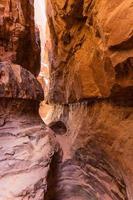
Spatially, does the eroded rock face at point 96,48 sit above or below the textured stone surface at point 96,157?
above

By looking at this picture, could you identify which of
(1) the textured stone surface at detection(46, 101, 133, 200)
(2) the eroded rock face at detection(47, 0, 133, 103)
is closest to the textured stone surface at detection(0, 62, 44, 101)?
(2) the eroded rock face at detection(47, 0, 133, 103)

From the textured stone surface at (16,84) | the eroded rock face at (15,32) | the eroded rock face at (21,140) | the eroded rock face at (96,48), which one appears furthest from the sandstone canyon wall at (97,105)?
the textured stone surface at (16,84)

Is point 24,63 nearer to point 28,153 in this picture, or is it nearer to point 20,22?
point 20,22

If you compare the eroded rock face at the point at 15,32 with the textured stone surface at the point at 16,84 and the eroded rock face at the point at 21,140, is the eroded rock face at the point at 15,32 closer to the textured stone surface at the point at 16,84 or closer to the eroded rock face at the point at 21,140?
the textured stone surface at the point at 16,84

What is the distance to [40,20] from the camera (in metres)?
18.0

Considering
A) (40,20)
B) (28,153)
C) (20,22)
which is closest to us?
(28,153)

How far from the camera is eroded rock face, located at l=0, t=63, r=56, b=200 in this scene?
3.51 m

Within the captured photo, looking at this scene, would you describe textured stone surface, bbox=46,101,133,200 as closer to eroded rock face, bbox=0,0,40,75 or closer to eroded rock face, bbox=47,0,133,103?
eroded rock face, bbox=47,0,133,103

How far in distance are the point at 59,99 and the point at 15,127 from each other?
355 cm

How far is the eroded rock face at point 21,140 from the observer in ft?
11.5

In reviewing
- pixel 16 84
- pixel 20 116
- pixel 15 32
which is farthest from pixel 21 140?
pixel 15 32

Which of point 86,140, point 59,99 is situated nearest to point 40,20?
point 59,99

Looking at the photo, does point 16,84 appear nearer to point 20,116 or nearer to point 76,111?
point 20,116

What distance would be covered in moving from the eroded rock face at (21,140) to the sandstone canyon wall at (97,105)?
69cm
